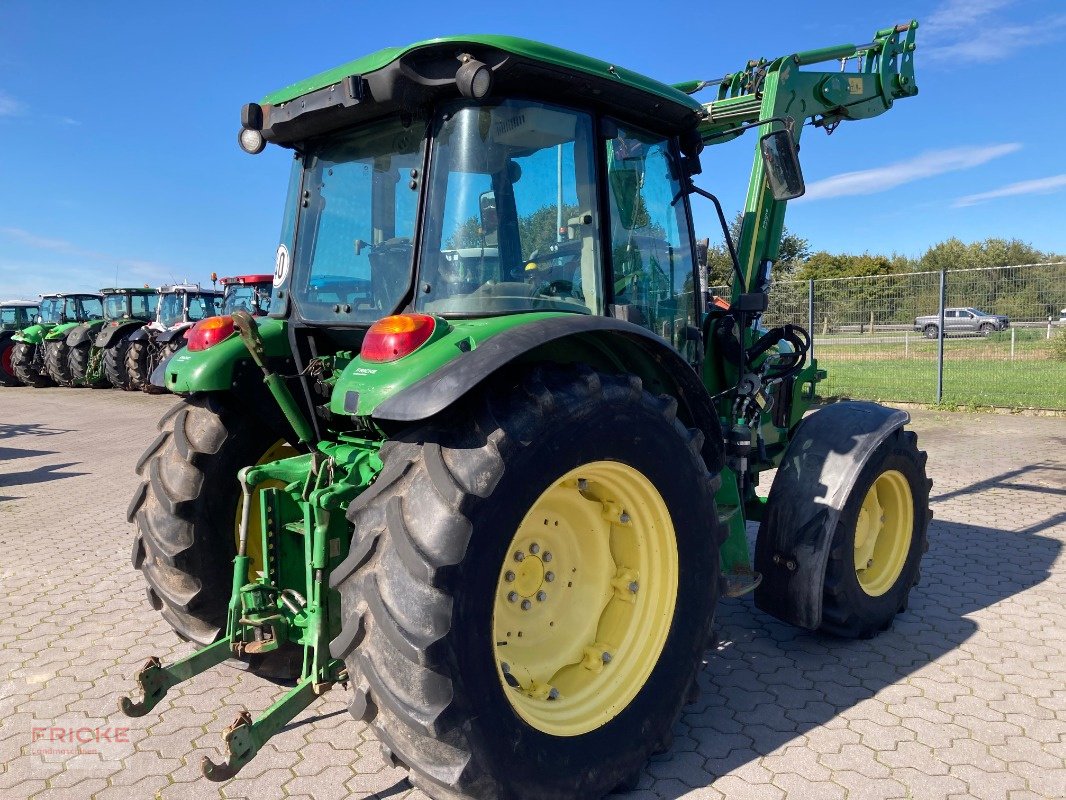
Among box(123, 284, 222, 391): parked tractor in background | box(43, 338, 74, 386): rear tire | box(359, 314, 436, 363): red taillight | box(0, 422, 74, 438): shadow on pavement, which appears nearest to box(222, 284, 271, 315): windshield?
box(123, 284, 222, 391): parked tractor in background

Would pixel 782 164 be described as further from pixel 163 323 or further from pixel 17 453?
pixel 163 323

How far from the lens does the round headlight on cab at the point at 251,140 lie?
3.30 m

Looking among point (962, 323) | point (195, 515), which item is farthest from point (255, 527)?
point (962, 323)

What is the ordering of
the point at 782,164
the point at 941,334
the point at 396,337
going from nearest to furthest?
the point at 396,337 → the point at 782,164 → the point at 941,334

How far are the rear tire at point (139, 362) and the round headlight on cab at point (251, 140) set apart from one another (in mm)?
15726

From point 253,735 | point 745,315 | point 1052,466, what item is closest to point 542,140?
point 745,315

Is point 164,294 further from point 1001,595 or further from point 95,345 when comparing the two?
point 1001,595

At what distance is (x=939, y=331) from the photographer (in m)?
12.2

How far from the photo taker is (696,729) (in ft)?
10.3

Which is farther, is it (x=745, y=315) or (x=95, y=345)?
(x=95, y=345)

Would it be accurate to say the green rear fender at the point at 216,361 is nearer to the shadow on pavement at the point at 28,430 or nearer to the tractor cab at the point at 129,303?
the shadow on pavement at the point at 28,430

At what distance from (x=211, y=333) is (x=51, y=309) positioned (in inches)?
935

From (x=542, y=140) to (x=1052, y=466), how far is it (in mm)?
7534

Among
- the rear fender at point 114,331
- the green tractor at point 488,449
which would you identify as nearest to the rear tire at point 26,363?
the rear fender at point 114,331
